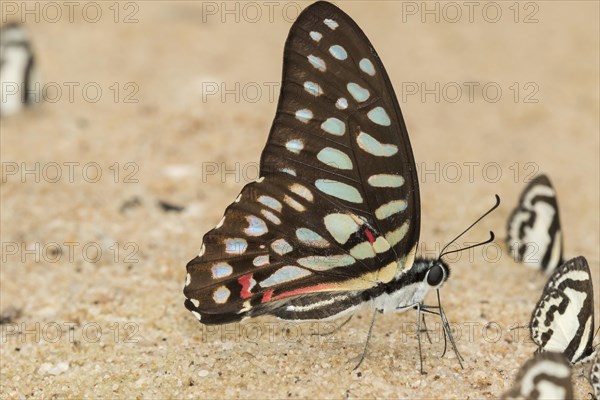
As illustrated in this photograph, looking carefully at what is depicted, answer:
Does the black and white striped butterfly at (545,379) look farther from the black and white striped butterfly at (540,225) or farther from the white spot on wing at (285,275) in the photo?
the black and white striped butterfly at (540,225)

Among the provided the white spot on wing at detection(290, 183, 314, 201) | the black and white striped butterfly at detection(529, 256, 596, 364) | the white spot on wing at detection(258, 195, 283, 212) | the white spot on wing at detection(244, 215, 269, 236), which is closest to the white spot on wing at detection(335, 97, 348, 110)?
the white spot on wing at detection(290, 183, 314, 201)

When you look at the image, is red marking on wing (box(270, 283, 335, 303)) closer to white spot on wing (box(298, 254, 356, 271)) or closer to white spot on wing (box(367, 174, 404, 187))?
white spot on wing (box(298, 254, 356, 271))

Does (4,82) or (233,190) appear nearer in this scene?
(233,190)

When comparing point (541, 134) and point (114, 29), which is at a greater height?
point (114, 29)

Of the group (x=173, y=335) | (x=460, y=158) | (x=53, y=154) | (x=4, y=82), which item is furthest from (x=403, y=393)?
(x=4, y=82)

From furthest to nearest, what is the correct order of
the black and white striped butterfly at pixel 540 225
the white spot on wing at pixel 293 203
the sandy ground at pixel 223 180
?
the black and white striped butterfly at pixel 540 225 → the sandy ground at pixel 223 180 → the white spot on wing at pixel 293 203

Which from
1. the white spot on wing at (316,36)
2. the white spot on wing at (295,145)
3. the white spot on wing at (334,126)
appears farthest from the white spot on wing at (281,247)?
the white spot on wing at (316,36)

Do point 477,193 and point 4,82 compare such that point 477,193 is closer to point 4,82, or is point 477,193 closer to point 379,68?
point 379,68
